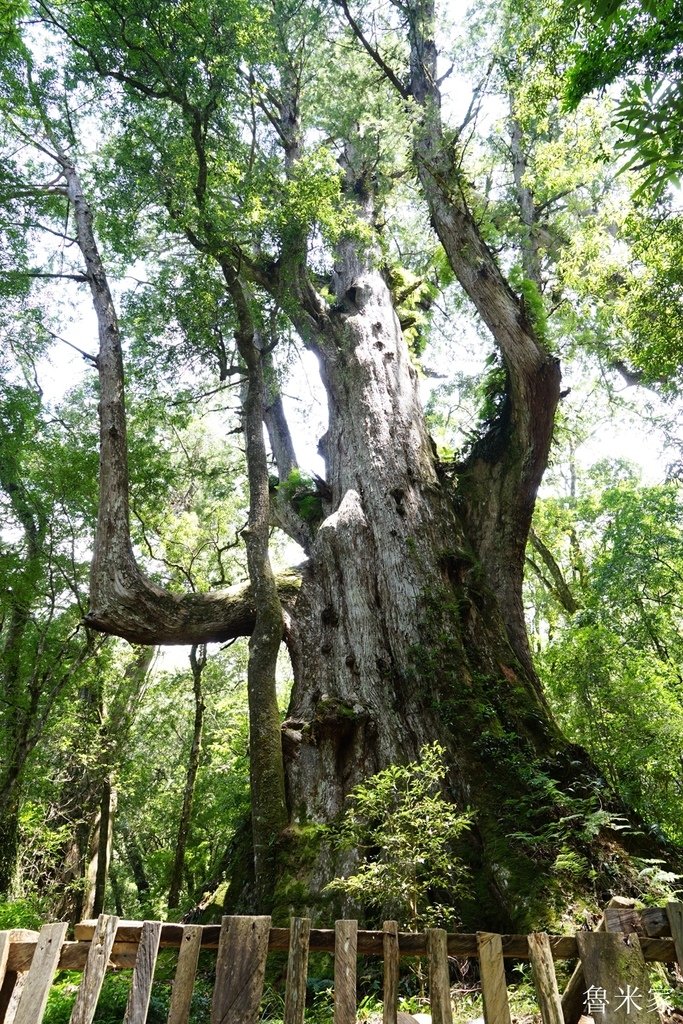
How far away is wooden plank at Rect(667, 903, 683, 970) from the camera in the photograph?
2.55m

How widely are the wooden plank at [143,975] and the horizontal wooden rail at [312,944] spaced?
0.05 meters

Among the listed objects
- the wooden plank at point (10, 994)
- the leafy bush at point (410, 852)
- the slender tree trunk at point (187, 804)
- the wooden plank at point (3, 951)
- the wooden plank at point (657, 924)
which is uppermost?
the slender tree trunk at point (187, 804)

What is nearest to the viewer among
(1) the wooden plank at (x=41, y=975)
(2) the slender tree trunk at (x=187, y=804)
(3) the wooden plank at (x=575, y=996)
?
(1) the wooden plank at (x=41, y=975)

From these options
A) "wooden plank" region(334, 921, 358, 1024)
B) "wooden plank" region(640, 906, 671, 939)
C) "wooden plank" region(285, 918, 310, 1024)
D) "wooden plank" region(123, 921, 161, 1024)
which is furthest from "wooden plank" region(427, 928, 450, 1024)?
"wooden plank" region(123, 921, 161, 1024)

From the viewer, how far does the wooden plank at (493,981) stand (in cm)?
247

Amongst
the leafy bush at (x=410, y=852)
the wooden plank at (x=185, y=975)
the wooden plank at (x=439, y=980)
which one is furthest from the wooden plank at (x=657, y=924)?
the wooden plank at (x=185, y=975)

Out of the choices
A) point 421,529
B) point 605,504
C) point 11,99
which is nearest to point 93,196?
point 11,99

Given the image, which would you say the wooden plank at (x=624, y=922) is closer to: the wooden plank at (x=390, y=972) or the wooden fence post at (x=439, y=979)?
the wooden fence post at (x=439, y=979)

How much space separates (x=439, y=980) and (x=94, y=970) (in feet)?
4.10

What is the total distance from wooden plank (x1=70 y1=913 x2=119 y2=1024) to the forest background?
2086 mm

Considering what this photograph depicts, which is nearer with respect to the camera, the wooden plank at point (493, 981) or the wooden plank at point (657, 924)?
the wooden plank at point (493, 981)

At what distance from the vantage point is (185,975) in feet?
7.81

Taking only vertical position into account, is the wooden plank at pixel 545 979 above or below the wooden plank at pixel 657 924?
below

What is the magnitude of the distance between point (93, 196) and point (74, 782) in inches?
364
